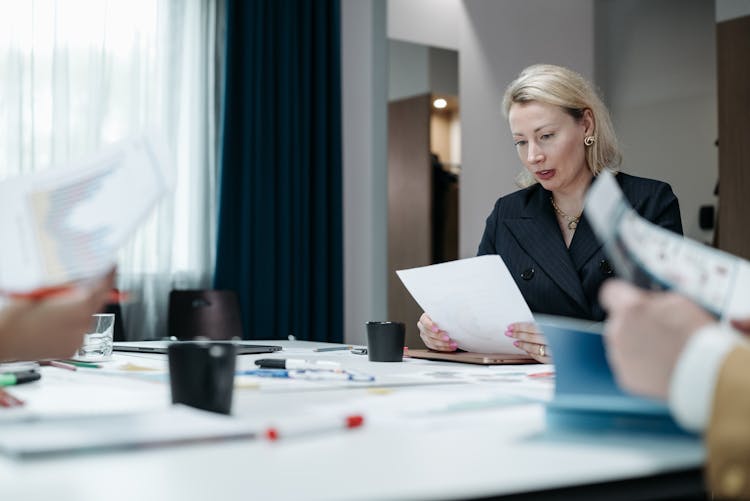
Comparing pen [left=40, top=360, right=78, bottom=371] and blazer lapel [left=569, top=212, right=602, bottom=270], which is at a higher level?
blazer lapel [left=569, top=212, right=602, bottom=270]

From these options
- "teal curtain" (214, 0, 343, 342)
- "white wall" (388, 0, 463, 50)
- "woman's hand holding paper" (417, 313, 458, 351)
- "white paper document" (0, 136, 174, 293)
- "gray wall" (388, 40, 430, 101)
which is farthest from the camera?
"gray wall" (388, 40, 430, 101)

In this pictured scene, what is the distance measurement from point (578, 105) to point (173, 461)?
175 cm

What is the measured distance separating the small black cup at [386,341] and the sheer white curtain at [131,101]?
223cm

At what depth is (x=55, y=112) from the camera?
3.43m

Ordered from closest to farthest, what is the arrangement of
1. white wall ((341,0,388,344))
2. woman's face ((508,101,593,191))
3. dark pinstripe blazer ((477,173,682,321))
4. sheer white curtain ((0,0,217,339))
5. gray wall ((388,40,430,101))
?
dark pinstripe blazer ((477,173,682,321))
woman's face ((508,101,593,191))
sheer white curtain ((0,0,217,339))
white wall ((341,0,388,344))
gray wall ((388,40,430,101))

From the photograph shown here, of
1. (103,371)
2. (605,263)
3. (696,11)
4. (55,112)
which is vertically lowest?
(103,371)

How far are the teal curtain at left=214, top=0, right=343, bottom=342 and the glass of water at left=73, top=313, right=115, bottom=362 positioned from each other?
2246 millimetres

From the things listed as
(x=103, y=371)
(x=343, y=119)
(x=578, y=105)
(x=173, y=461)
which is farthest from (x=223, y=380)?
(x=343, y=119)

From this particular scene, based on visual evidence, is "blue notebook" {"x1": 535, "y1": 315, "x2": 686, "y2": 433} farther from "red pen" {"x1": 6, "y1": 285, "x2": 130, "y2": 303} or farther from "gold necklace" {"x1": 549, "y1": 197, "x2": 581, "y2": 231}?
"gold necklace" {"x1": 549, "y1": 197, "x2": 581, "y2": 231}

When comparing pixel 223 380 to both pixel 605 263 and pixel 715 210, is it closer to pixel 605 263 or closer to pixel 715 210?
pixel 605 263

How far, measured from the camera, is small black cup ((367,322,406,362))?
1599 millimetres

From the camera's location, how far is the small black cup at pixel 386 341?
160cm

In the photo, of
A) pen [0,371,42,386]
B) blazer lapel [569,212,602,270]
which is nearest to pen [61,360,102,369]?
pen [0,371,42,386]

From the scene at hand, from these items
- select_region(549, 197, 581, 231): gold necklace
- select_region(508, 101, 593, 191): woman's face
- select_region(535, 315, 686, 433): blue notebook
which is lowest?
select_region(535, 315, 686, 433): blue notebook
